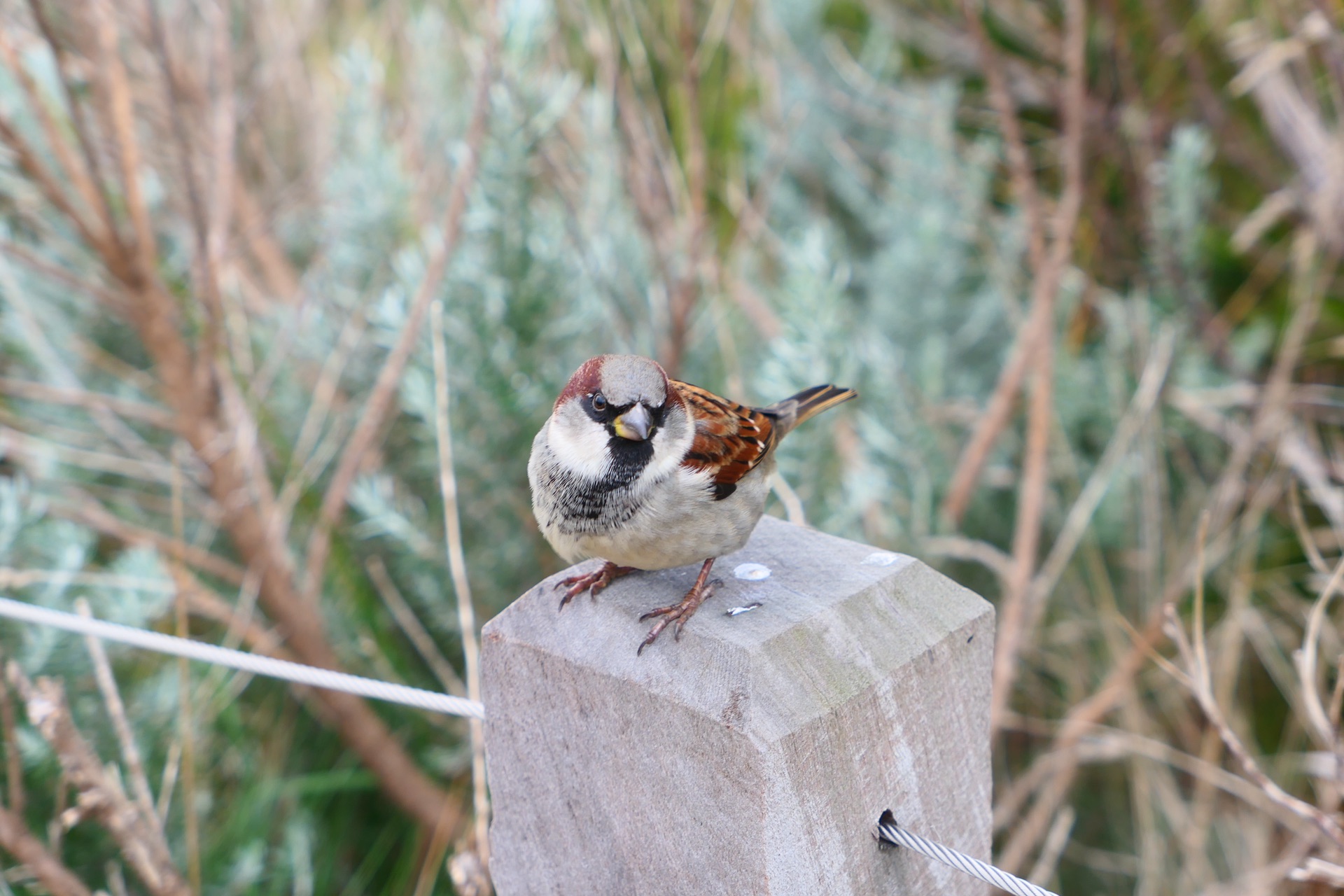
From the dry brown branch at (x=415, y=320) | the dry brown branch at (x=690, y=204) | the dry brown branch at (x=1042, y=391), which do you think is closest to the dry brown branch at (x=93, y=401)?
the dry brown branch at (x=415, y=320)

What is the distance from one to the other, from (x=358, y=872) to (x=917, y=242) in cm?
198

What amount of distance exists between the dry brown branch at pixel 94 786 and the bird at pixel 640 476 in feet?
1.93

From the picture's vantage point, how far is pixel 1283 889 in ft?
6.73

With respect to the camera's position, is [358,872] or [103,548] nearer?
[358,872]

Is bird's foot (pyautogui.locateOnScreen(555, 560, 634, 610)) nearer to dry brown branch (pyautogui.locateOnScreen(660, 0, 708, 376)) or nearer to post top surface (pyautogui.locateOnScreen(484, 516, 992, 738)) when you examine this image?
post top surface (pyautogui.locateOnScreen(484, 516, 992, 738))

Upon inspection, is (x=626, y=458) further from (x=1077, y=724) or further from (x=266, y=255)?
(x=266, y=255)

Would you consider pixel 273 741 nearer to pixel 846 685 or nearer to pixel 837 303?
pixel 837 303

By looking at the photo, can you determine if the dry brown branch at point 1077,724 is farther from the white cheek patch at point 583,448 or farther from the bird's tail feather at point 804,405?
the white cheek patch at point 583,448

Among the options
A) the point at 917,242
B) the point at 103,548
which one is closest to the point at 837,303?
the point at 917,242

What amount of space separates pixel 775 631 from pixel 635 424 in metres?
0.42

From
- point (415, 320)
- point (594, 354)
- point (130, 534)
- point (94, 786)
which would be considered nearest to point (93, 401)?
point (130, 534)

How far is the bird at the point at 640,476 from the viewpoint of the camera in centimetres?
114

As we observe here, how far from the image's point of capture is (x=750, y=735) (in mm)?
769

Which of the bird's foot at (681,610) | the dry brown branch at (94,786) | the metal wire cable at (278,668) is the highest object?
the bird's foot at (681,610)
